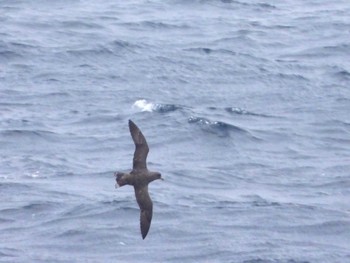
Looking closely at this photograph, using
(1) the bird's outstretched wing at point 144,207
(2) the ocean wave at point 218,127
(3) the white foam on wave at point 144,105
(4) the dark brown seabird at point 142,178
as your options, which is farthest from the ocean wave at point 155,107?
(1) the bird's outstretched wing at point 144,207

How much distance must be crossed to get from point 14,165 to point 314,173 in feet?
23.3

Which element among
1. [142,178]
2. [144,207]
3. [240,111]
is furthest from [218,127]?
[142,178]

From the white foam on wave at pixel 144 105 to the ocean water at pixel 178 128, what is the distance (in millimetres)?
34

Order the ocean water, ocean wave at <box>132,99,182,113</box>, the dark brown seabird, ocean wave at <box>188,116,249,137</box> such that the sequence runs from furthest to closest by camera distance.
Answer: ocean wave at <box>132,99,182,113</box>, ocean wave at <box>188,116,249,137</box>, the ocean water, the dark brown seabird

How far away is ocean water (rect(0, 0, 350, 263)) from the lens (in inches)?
1069

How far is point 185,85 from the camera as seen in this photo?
3716 cm

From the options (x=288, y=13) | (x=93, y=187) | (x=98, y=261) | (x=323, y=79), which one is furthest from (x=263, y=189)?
(x=288, y=13)

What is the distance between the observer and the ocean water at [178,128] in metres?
27.2

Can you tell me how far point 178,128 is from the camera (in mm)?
33656

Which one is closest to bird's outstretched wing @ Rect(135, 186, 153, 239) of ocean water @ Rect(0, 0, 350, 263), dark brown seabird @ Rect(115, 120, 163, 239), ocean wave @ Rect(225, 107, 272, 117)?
dark brown seabird @ Rect(115, 120, 163, 239)

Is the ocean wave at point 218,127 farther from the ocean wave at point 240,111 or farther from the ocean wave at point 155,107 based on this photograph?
the ocean wave at point 240,111

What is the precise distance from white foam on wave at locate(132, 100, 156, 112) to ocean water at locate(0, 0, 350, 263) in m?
0.03

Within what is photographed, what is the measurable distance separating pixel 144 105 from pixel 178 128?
6.10 ft

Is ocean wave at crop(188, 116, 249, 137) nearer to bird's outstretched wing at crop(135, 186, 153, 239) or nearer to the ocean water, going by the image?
the ocean water
